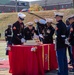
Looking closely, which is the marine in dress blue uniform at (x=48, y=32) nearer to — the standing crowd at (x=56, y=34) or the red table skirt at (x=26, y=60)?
the standing crowd at (x=56, y=34)

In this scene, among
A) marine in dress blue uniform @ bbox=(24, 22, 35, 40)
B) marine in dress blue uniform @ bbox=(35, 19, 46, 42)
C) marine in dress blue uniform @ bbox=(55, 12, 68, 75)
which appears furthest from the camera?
marine in dress blue uniform @ bbox=(24, 22, 35, 40)

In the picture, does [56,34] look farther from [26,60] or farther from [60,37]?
[26,60]

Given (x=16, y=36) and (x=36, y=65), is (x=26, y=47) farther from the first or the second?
(x=16, y=36)

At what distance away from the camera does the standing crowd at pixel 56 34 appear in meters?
9.73

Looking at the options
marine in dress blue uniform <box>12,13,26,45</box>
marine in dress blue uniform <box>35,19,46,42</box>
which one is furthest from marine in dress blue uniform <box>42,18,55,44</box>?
marine in dress blue uniform <box>12,13,26,45</box>

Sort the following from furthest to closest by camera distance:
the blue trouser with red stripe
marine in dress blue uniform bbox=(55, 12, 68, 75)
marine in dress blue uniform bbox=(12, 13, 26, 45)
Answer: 1. marine in dress blue uniform bbox=(12, 13, 26, 45)
2. the blue trouser with red stripe
3. marine in dress blue uniform bbox=(55, 12, 68, 75)

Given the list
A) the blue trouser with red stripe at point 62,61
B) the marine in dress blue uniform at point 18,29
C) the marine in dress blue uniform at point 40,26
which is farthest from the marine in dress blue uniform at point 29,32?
the blue trouser with red stripe at point 62,61

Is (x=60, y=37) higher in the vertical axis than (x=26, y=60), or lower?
higher

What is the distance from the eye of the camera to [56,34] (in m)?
9.77

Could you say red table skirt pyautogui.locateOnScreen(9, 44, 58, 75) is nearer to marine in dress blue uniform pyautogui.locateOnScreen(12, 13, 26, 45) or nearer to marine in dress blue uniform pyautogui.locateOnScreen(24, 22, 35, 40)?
marine in dress blue uniform pyautogui.locateOnScreen(12, 13, 26, 45)

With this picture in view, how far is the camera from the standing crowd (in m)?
9.73

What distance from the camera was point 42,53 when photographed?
11.0 metres

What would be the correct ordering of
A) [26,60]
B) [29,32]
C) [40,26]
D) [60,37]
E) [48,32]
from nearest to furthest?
[60,37] < [26,60] < [48,32] < [40,26] < [29,32]

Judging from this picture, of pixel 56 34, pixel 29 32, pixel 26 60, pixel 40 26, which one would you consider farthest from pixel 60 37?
pixel 29 32
